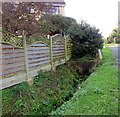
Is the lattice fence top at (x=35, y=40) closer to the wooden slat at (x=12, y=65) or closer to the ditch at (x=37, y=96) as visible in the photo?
the wooden slat at (x=12, y=65)

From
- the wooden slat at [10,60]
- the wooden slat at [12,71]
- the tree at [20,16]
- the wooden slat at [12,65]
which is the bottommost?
the wooden slat at [12,71]

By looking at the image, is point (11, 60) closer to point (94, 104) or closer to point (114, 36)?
point (94, 104)

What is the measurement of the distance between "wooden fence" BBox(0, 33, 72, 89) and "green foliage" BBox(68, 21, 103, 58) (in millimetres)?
2511

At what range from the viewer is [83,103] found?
11.0 feet

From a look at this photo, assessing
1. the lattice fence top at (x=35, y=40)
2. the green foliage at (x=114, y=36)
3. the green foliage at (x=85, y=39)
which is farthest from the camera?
the green foliage at (x=114, y=36)

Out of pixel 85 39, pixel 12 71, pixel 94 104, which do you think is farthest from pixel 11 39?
pixel 85 39

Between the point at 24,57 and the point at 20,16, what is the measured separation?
366 cm

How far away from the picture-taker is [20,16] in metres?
7.30

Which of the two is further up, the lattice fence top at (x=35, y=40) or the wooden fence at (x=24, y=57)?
the lattice fence top at (x=35, y=40)

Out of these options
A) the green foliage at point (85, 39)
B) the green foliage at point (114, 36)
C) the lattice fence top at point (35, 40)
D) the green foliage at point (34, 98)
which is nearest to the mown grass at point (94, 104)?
the green foliage at point (34, 98)

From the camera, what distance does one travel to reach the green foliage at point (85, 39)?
9.20 metres

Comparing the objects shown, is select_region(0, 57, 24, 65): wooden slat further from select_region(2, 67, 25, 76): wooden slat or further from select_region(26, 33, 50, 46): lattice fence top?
select_region(26, 33, 50, 46): lattice fence top

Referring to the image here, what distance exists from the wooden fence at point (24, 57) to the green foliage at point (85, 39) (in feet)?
8.24

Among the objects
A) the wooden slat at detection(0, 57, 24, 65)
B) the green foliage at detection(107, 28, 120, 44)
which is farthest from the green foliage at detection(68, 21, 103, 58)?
the green foliage at detection(107, 28, 120, 44)
